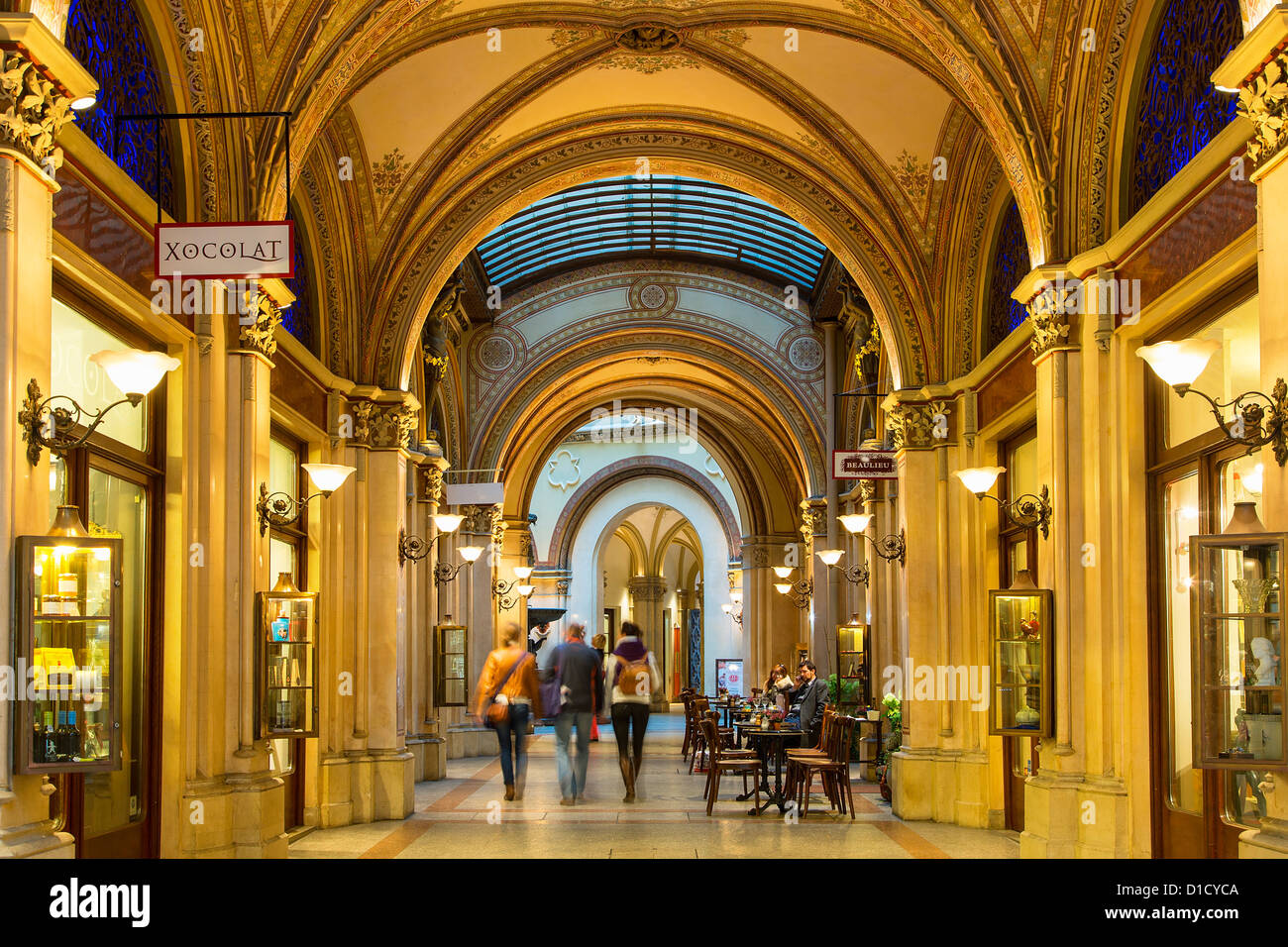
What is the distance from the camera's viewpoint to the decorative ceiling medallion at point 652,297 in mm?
21672

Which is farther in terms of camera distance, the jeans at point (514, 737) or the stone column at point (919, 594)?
the stone column at point (919, 594)

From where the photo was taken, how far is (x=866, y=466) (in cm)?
1343

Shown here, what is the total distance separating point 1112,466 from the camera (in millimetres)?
8336

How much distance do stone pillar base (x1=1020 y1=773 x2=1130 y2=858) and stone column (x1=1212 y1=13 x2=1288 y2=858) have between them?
2.50 metres

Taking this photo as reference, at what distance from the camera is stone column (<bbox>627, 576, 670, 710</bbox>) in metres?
42.8

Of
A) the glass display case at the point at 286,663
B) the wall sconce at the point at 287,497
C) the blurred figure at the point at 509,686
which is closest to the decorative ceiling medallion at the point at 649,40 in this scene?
the wall sconce at the point at 287,497

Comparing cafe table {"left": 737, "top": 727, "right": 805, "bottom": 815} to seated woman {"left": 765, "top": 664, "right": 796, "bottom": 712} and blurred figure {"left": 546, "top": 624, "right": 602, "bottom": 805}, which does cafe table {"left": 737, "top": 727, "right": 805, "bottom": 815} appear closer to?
blurred figure {"left": 546, "top": 624, "right": 602, "bottom": 805}

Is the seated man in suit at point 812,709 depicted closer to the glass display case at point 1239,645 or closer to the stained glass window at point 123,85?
the glass display case at point 1239,645

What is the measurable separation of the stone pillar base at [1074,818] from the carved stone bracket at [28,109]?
268 inches

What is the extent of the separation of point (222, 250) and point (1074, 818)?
6.20m

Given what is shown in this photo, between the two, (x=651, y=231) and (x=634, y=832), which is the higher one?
(x=651, y=231)

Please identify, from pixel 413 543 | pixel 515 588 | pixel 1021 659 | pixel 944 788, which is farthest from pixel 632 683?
pixel 515 588

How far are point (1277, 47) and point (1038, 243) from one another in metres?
3.58

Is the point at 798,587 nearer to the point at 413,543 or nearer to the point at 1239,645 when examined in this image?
the point at 413,543
